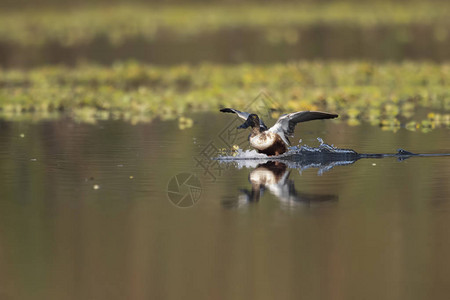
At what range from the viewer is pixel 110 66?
29.6m

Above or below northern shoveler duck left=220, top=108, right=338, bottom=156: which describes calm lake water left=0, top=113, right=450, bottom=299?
below

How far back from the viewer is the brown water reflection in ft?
104

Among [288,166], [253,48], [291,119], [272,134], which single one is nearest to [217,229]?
[288,166]

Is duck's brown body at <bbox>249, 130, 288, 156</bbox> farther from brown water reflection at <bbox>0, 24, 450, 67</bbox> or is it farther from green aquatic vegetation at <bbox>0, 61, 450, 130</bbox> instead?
brown water reflection at <bbox>0, 24, 450, 67</bbox>

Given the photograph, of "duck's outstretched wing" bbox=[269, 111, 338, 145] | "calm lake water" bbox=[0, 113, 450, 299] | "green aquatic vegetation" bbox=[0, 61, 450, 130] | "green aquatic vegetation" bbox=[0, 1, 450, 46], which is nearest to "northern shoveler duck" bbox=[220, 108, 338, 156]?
"duck's outstretched wing" bbox=[269, 111, 338, 145]

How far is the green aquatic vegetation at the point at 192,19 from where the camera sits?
3781 cm

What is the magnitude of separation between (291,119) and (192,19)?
3194cm

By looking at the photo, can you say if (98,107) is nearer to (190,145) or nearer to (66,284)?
(190,145)

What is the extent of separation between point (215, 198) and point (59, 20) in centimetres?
3547

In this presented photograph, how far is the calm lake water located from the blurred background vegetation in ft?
17.0

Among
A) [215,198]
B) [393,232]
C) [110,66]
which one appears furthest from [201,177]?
[110,66]

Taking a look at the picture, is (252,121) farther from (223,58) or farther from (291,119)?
(223,58)

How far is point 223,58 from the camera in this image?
1259 inches

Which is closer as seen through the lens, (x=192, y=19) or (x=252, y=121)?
(x=252, y=121)
